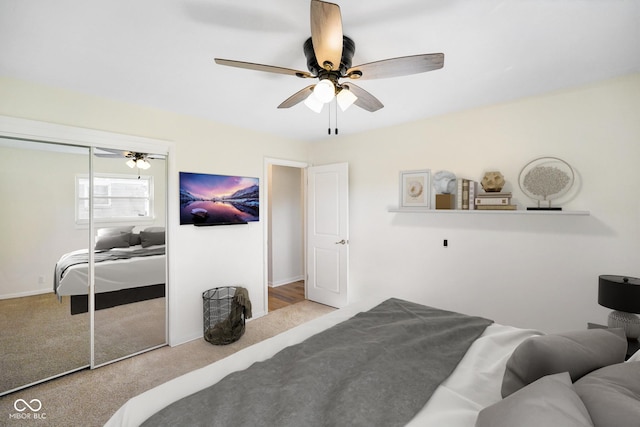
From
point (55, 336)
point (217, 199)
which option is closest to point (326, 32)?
point (217, 199)

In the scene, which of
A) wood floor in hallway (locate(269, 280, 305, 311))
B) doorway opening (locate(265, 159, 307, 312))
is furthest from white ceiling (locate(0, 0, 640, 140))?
wood floor in hallway (locate(269, 280, 305, 311))

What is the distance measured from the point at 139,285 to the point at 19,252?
0.95 m

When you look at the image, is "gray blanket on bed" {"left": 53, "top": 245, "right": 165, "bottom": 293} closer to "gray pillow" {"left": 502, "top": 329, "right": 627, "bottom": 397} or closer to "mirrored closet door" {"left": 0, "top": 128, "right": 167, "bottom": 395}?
"mirrored closet door" {"left": 0, "top": 128, "right": 167, "bottom": 395}

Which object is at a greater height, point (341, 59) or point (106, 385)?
point (341, 59)

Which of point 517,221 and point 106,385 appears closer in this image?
point 106,385

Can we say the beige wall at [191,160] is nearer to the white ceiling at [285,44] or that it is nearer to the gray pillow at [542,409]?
the white ceiling at [285,44]

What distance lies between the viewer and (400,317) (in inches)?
76.9

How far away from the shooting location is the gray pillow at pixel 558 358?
1.08 metres


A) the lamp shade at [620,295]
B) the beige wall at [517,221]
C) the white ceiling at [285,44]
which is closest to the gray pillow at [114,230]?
the white ceiling at [285,44]

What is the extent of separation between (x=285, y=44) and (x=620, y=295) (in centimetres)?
Result: 267

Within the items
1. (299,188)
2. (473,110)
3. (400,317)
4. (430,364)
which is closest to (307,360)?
(430,364)

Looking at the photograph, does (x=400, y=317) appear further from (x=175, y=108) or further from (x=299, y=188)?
(x=299, y=188)

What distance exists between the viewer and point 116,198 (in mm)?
2625

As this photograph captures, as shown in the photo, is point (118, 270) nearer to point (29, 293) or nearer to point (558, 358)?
point (29, 293)
